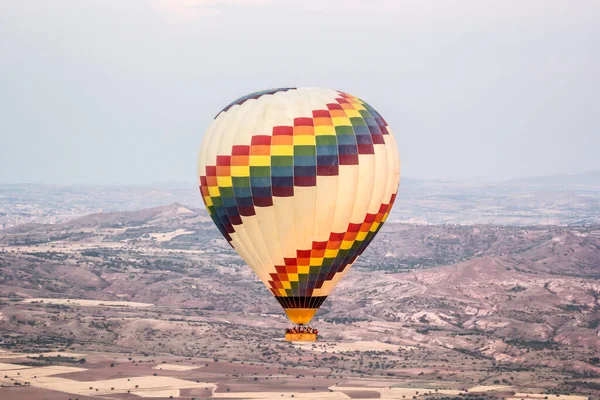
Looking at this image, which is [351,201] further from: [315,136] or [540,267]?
[540,267]

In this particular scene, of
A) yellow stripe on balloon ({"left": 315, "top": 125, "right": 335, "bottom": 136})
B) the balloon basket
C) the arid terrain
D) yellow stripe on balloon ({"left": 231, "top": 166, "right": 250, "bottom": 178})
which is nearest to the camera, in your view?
the balloon basket


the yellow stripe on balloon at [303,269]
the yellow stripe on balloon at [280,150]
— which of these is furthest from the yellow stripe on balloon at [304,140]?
the yellow stripe on balloon at [303,269]

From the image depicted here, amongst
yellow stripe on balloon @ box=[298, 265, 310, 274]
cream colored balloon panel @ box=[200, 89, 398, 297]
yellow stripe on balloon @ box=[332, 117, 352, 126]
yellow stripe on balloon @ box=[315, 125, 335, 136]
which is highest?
yellow stripe on balloon @ box=[332, 117, 352, 126]

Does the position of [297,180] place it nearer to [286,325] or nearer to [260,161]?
[260,161]

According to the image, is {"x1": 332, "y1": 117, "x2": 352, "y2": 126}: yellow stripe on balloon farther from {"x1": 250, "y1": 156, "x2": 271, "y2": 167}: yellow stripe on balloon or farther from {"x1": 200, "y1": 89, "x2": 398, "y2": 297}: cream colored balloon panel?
{"x1": 250, "y1": 156, "x2": 271, "y2": 167}: yellow stripe on balloon

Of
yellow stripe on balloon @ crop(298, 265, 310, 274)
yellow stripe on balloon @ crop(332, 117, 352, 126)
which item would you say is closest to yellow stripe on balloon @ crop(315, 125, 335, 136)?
yellow stripe on balloon @ crop(332, 117, 352, 126)

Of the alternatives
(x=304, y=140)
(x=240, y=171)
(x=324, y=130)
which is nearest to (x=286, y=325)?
(x=240, y=171)
